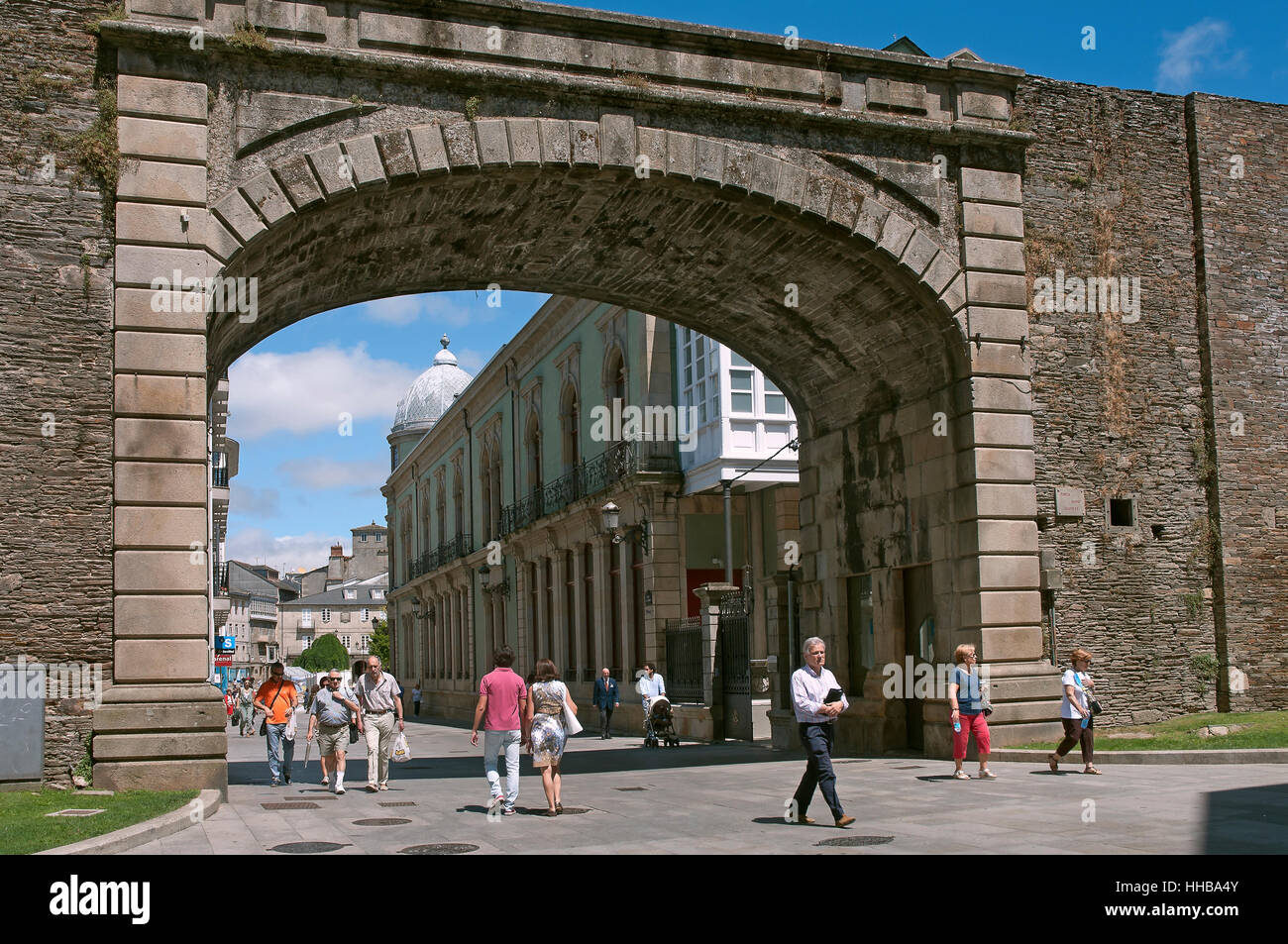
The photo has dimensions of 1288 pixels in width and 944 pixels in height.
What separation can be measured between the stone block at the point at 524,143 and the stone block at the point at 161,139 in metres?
3.17

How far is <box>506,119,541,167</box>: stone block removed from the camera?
14.3 meters

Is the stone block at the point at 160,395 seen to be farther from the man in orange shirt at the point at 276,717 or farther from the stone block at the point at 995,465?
the stone block at the point at 995,465

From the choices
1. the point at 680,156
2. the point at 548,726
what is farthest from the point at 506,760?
the point at 680,156

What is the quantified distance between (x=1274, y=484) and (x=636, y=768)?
30.8 ft

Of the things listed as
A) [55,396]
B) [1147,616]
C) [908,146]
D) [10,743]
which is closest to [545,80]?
[908,146]

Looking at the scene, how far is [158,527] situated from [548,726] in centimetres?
424

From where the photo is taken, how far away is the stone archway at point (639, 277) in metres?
12.7

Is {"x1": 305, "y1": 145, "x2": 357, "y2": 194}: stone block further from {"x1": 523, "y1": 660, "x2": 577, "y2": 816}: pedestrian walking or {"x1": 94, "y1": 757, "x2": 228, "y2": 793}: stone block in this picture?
{"x1": 94, "y1": 757, "x2": 228, "y2": 793}: stone block

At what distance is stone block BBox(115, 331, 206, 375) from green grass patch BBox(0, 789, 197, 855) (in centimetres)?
394

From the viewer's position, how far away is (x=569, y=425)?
3566 cm

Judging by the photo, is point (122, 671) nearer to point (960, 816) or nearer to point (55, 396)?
point (55, 396)

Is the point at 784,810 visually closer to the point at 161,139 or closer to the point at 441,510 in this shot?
the point at 161,139

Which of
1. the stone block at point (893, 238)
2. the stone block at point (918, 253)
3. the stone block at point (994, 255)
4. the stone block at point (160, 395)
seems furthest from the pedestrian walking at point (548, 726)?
the stone block at point (994, 255)
